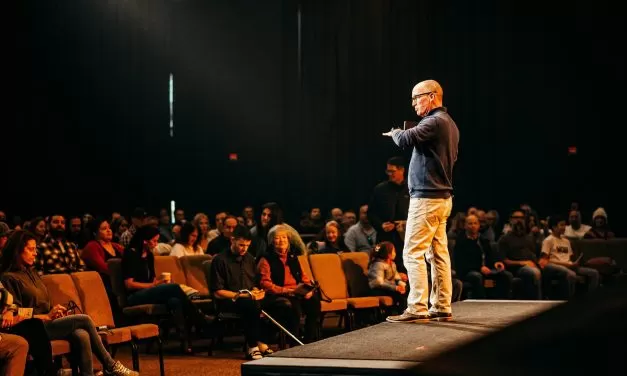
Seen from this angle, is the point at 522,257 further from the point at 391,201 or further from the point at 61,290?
the point at 61,290

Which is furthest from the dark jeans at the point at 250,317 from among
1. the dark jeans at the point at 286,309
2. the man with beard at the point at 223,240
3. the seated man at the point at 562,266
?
the seated man at the point at 562,266

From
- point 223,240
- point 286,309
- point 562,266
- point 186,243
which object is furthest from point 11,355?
point 562,266

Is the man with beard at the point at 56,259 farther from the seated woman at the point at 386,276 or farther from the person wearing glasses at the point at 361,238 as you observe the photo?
the person wearing glasses at the point at 361,238

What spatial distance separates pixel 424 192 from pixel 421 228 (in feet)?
0.65

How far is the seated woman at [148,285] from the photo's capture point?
26.3 ft

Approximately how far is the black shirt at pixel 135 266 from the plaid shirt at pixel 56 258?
656 mm

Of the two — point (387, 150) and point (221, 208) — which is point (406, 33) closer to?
point (387, 150)

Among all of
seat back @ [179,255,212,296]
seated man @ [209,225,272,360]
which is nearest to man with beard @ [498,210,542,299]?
seat back @ [179,255,212,296]

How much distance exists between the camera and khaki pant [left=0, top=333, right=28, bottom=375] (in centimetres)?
568

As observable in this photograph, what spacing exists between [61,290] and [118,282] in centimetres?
150

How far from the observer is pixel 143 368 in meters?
7.68

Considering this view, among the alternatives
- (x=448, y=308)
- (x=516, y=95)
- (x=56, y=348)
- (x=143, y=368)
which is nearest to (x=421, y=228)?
(x=448, y=308)

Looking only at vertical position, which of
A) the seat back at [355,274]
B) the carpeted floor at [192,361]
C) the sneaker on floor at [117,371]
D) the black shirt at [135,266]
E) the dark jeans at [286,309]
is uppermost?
the black shirt at [135,266]

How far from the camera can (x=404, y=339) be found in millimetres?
4828
